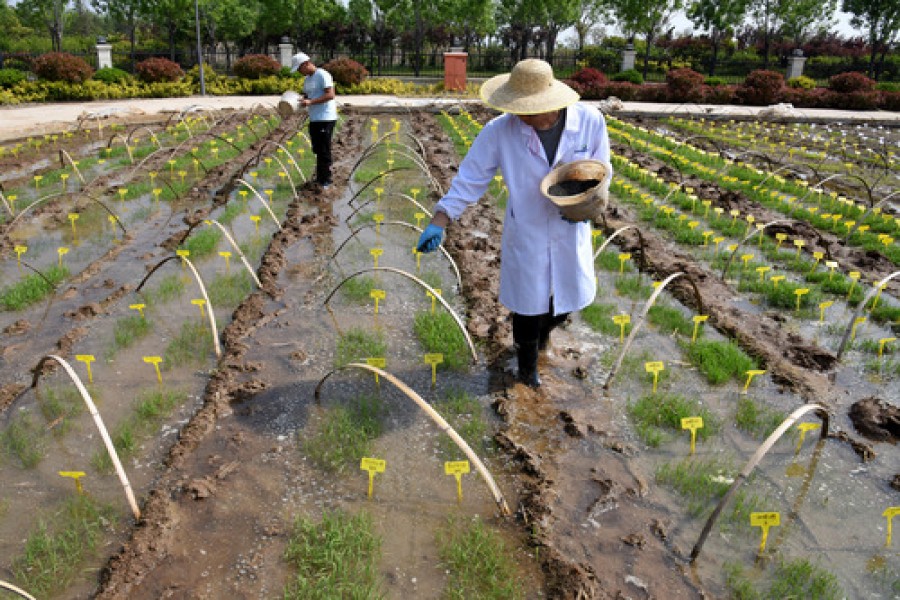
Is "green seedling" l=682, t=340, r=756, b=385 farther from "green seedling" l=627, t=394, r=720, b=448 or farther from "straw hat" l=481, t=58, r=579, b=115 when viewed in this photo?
"straw hat" l=481, t=58, r=579, b=115

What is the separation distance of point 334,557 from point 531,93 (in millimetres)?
2268

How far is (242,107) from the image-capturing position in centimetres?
1545

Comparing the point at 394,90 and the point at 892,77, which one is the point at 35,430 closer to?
the point at 394,90

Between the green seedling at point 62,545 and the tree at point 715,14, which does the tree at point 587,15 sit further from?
the green seedling at point 62,545

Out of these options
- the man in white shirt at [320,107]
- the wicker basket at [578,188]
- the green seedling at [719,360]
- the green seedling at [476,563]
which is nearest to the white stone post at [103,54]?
the man in white shirt at [320,107]

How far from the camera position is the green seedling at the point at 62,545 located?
2500mm

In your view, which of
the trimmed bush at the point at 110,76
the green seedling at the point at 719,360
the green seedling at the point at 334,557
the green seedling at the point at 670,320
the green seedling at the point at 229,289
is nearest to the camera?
the green seedling at the point at 334,557

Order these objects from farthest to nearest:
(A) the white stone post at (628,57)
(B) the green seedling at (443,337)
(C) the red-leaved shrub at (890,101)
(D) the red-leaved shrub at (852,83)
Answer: (A) the white stone post at (628,57) < (D) the red-leaved shrub at (852,83) < (C) the red-leaved shrub at (890,101) < (B) the green seedling at (443,337)

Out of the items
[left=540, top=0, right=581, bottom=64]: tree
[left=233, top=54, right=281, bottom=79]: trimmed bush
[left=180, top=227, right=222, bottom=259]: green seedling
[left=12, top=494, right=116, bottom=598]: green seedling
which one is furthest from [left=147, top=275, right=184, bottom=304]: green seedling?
[left=540, top=0, right=581, bottom=64]: tree

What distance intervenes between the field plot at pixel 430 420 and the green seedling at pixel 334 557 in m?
0.01

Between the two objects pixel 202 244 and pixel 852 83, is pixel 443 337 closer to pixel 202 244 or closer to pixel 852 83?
pixel 202 244

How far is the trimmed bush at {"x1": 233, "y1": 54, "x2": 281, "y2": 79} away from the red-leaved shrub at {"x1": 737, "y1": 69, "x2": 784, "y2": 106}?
15.1 metres

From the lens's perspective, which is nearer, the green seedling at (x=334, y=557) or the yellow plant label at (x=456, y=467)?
the green seedling at (x=334, y=557)

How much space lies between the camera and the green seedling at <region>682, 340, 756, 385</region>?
13.1ft
